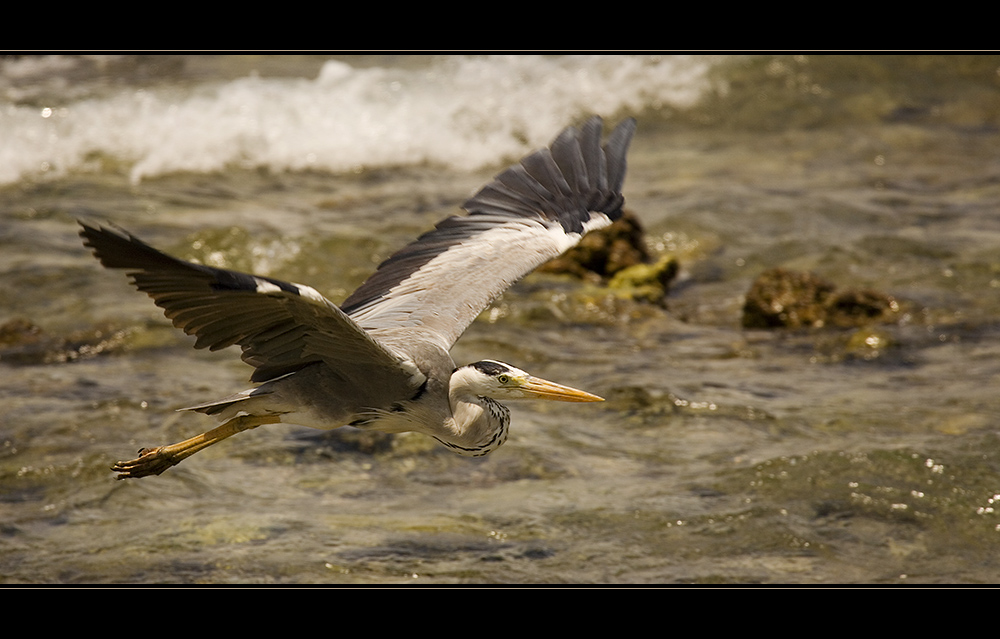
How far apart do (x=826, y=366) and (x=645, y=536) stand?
266cm

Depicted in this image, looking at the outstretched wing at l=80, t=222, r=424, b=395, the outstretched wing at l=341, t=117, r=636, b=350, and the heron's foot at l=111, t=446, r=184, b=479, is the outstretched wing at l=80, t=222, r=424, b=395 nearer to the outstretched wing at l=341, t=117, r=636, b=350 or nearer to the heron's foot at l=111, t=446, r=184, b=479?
the outstretched wing at l=341, t=117, r=636, b=350

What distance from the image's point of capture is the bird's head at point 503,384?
521 cm

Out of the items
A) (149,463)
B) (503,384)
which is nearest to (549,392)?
(503,384)

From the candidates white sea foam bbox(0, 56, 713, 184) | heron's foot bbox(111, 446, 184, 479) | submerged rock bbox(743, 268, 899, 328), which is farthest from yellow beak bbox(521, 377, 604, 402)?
white sea foam bbox(0, 56, 713, 184)

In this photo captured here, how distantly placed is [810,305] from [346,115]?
21.7ft

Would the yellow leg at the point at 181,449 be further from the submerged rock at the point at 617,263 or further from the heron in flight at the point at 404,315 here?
the submerged rock at the point at 617,263

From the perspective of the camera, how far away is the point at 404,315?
18.6ft

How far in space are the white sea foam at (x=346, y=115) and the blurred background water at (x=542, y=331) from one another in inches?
1.7

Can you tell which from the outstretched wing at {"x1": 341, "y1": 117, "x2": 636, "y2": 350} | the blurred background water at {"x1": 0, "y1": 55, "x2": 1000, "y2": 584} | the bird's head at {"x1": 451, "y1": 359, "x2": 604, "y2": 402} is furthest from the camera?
the blurred background water at {"x1": 0, "y1": 55, "x2": 1000, "y2": 584}

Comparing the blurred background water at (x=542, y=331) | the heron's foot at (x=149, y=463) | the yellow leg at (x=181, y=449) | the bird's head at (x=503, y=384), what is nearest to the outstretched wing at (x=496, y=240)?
the bird's head at (x=503, y=384)

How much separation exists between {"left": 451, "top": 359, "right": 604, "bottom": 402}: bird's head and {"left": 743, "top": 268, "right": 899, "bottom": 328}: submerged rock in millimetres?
3955

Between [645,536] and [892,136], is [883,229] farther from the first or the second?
[645,536]

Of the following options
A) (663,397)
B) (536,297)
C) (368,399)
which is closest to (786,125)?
(536,297)

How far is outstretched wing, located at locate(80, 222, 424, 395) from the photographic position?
3.89 metres
